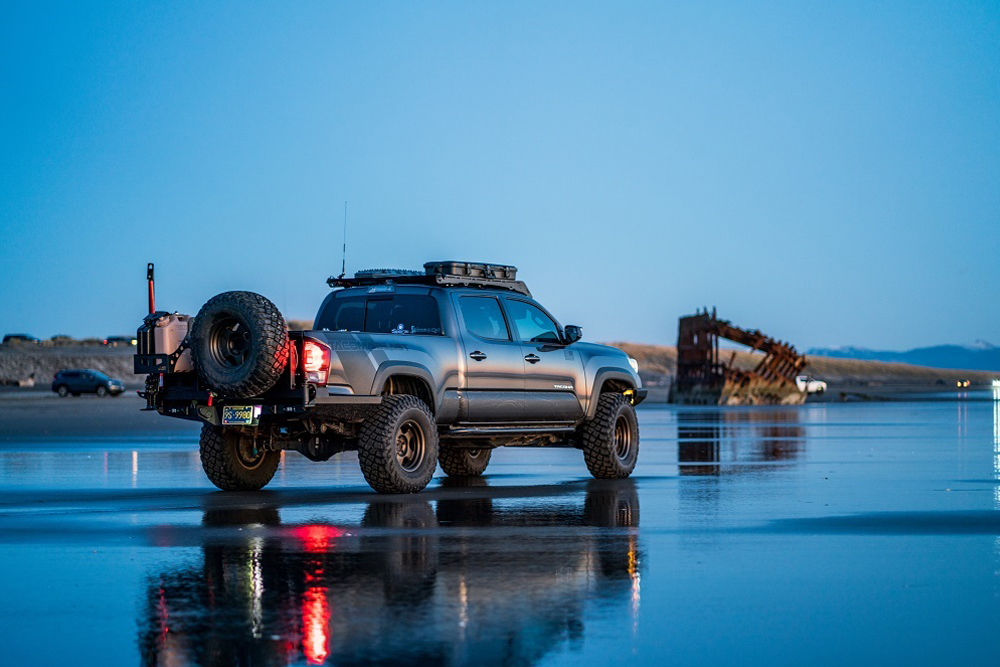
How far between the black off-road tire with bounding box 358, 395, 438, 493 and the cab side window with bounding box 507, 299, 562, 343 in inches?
91.9

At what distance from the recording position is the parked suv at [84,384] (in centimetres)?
8406

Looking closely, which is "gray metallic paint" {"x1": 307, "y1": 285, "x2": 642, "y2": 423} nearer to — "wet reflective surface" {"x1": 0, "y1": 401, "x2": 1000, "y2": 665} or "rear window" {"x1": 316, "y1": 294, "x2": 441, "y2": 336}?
"rear window" {"x1": 316, "y1": 294, "x2": 441, "y2": 336}

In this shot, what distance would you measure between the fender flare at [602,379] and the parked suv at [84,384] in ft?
227

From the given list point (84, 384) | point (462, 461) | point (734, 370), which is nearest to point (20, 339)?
point (84, 384)

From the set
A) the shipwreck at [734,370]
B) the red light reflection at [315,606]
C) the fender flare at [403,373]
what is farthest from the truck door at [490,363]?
the shipwreck at [734,370]

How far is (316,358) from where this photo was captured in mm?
14578

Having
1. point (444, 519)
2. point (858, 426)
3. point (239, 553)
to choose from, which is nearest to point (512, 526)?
point (444, 519)

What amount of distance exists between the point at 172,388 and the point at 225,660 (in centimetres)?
920

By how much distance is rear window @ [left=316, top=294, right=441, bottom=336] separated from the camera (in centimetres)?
1627

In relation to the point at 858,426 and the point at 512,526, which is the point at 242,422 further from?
the point at 858,426

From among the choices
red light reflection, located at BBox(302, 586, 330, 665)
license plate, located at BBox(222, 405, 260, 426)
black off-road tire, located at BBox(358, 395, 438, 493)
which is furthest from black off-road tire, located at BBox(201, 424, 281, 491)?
red light reflection, located at BBox(302, 586, 330, 665)

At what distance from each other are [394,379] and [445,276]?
5.01 feet

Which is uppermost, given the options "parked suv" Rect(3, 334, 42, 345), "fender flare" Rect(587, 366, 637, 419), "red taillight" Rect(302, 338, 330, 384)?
"parked suv" Rect(3, 334, 42, 345)

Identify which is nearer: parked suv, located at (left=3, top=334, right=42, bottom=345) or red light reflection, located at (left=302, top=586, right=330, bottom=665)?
red light reflection, located at (left=302, top=586, right=330, bottom=665)
